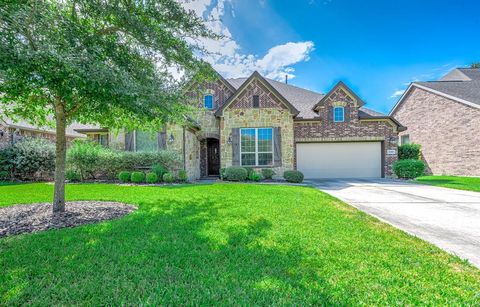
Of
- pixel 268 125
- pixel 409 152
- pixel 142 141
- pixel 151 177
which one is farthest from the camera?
pixel 409 152

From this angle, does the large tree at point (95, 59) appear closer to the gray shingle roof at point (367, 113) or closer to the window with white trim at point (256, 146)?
the window with white trim at point (256, 146)

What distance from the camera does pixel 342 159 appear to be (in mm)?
14859

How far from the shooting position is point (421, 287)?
239 cm

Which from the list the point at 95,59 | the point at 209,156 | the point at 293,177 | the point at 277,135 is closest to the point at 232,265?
the point at 95,59

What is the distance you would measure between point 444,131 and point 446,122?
623mm

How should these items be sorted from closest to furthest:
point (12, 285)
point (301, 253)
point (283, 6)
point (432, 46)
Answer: point (12, 285) → point (301, 253) → point (283, 6) → point (432, 46)

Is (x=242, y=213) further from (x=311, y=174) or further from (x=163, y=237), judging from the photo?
(x=311, y=174)

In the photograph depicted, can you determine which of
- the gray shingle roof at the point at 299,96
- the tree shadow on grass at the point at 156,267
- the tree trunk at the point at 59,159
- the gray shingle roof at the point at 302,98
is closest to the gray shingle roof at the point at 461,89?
the gray shingle roof at the point at 302,98

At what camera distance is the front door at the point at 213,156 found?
50.6 ft

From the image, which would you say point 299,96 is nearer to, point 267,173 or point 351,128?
point 351,128

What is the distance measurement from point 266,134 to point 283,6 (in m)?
6.68

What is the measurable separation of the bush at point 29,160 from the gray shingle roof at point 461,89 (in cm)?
2580

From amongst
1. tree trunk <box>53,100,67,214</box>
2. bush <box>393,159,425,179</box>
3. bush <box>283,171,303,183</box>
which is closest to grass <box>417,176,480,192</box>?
bush <box>393,159,425,179</box>

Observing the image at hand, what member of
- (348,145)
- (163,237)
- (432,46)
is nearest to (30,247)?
(163,237)
